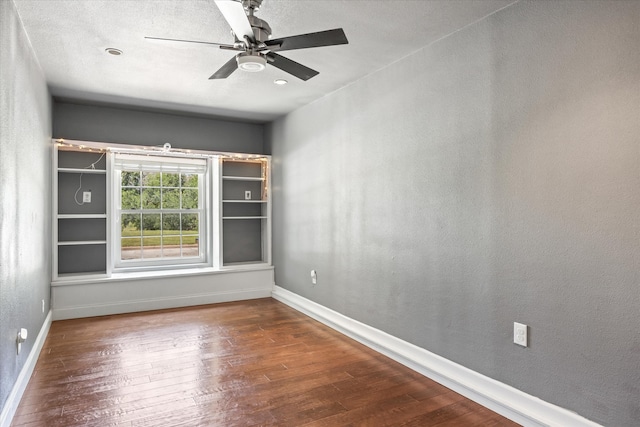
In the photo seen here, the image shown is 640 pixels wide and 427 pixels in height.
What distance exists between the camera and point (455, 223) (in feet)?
8.99

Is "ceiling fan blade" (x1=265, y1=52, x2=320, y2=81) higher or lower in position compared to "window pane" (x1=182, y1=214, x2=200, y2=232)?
higher

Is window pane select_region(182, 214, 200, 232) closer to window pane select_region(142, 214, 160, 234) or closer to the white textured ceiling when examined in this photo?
window pane select_region(142, 214, 160, 234)

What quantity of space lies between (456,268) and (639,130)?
1.30m

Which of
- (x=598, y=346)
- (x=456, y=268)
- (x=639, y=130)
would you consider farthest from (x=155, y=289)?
(x=639, y=130)

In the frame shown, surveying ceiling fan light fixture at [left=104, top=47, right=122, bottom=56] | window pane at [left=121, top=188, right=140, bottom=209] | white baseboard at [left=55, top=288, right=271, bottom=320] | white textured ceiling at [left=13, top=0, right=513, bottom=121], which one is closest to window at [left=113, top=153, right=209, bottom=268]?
window pane at [left=121, top=188, right=140, bottom=209]

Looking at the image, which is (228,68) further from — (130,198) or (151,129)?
(130,198)

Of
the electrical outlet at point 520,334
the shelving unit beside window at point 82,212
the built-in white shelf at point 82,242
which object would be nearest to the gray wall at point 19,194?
the built-in white shelf at point 82,242

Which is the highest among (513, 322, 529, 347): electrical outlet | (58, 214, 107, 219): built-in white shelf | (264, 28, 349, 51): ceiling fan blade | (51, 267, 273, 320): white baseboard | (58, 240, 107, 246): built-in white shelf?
(264, 28, 349, 51): ceiling fan blade

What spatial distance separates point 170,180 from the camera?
543cm

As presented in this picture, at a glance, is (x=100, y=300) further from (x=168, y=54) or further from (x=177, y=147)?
(x=168, y=54)

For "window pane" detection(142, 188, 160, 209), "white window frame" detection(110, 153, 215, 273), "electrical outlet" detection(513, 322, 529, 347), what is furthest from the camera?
"window pane" detection(142, 188, 160, 209)

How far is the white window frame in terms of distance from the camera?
5070 millimetres

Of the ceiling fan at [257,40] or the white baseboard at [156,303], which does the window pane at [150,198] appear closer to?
the white baseboard at [156,303]

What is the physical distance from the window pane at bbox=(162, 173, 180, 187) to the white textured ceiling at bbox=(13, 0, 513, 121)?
128 centimetres
